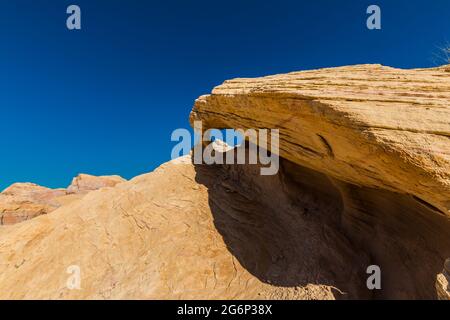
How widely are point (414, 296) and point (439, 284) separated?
1.06m

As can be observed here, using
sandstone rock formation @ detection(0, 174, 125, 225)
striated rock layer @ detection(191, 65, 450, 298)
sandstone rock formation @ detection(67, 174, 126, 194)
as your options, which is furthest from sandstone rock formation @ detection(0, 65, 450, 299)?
sandstone rock formation @ detection(67, 174, 126, 194)

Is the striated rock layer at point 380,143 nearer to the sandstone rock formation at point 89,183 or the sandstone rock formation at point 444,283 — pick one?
the sandstone rock formation at point 444,283

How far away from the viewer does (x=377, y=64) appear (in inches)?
368

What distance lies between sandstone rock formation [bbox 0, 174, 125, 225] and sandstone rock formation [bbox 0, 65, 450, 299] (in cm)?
2664

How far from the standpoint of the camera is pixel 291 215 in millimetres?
11500

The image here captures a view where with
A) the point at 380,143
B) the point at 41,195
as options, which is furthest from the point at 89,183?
the point at 380,143

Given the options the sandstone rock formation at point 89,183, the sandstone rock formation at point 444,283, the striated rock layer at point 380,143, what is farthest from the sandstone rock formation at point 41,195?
the sandstone rock formation at point 444,283

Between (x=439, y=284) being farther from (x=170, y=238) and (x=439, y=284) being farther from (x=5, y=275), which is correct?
(x=5, y=275)

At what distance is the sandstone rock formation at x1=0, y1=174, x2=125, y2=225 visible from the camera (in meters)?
35.2

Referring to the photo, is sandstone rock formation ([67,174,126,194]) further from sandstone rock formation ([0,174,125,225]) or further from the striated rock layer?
the striated rock layer

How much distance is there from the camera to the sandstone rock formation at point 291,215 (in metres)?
6.53

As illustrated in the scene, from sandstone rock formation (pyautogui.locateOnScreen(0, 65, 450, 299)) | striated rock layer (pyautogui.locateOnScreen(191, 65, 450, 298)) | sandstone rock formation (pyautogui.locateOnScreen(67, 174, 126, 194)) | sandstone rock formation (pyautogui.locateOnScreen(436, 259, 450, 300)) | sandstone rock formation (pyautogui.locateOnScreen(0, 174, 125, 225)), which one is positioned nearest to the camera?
striated rock layer (pyautogui.locateOnScreen(191, 65, 450, 298))
